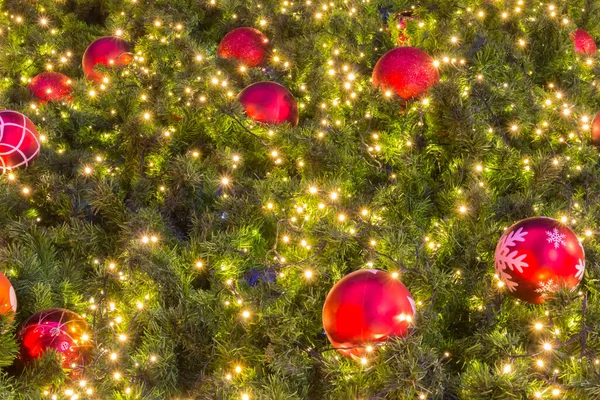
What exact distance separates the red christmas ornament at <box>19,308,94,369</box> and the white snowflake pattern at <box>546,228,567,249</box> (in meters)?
1.20

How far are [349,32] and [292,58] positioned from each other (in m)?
0.30

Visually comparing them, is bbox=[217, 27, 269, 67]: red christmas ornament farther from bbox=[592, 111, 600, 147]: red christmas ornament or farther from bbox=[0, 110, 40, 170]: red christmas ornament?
bbox=[592, 111, 600, 147]: red christmas ornament

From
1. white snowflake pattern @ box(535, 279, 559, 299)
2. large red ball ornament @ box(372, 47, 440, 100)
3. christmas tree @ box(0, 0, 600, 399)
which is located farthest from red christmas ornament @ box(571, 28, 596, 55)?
white snowflake pattern @ box(535, 279, 559, 299)

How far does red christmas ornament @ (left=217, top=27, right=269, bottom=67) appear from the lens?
2.39m

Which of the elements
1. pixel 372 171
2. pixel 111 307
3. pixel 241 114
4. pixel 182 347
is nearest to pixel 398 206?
pixel 372 171

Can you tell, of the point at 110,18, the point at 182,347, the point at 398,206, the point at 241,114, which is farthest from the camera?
the point at 110,18

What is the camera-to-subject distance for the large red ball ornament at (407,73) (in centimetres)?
198

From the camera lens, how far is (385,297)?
1.30m

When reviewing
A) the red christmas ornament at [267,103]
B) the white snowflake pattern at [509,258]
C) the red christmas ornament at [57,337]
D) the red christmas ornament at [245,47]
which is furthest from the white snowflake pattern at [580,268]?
the red christmas ornament at [245,47]

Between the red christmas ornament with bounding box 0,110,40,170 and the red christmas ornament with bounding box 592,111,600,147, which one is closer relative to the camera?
the red christmas ornament with bounding box 0,110,40,170

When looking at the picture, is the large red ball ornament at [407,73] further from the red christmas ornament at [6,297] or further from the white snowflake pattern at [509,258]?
the red christmas ornament at [6,297]

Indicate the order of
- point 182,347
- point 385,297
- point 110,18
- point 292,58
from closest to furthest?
1. point 385,297
2. point 182,347
3. point 292,58
4. point 110,18

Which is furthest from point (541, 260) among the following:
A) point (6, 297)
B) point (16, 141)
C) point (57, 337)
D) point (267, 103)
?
point (16, 141)

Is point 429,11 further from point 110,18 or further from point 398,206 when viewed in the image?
point 110,18
